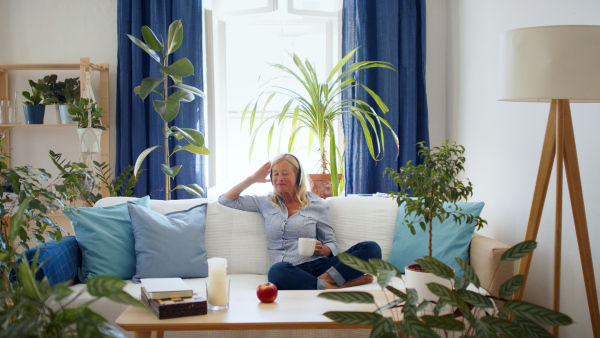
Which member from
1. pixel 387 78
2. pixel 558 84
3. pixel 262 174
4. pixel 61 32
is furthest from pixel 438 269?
pixel 61 32

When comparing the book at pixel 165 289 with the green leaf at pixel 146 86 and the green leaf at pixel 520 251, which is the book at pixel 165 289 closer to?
the green leaf at pixel 520 251

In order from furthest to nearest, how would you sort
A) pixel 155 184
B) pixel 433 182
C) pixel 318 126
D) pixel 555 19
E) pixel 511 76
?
pixel 155 184, pixel 318 126, pixel 555 19, pixel 511 76, pixel 433 182

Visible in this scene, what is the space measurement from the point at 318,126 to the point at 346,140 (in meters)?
0.60

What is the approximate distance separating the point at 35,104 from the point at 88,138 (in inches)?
21.1

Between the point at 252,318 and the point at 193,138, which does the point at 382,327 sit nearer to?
the point at 252,318

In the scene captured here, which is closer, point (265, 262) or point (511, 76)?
point (511, 76)

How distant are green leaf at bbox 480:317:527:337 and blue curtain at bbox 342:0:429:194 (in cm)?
300

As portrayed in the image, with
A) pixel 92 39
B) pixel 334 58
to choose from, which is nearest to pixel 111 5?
pixel 92 39

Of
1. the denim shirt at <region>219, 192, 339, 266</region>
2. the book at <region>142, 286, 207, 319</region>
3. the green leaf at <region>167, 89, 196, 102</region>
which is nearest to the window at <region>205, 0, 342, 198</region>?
the green leaf at <region>167, 89, 196, 102</region>

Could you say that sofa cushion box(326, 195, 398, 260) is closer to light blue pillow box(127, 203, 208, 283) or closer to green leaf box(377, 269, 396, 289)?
light blue pillow box(127, 203, 208, 283)

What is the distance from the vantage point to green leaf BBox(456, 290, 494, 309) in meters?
0.76

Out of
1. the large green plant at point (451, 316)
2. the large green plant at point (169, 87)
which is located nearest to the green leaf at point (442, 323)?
the large green plant at point (451, 316)

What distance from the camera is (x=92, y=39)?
3.88 meters

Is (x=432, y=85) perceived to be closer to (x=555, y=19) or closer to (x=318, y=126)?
(x=318, y=126)
